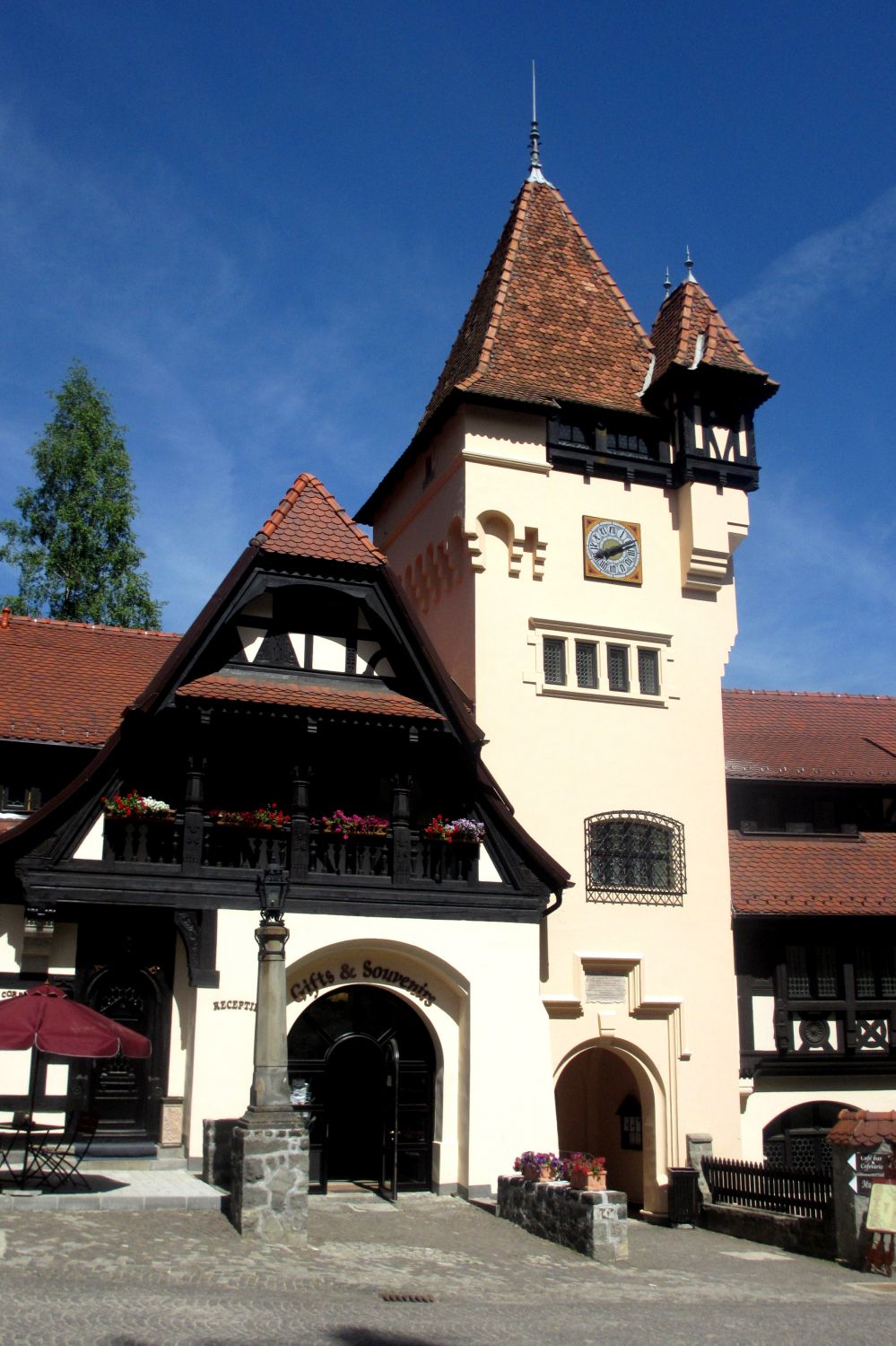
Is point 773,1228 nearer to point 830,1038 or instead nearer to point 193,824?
point 830,1038

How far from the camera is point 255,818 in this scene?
59.6 feet

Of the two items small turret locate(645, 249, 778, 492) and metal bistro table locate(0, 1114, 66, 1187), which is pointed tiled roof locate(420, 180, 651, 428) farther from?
metal bistro table locate(0, 1114, 66, 1187)

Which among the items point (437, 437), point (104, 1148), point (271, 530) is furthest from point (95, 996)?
point (437, 437)

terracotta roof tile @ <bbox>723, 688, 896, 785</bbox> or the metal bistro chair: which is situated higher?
terracotta roof tile @ <bbox>723, 688, 896, 785</bbox>

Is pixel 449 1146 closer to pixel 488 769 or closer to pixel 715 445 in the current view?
pixel 488 769

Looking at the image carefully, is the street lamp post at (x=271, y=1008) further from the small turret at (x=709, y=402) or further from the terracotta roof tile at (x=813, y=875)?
the small turret at (x=709, y=402)

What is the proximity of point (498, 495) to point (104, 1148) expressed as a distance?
1196cm

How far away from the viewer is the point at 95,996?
18047 millimetres

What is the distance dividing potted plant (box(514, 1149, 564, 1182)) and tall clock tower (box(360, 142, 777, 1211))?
163 inches

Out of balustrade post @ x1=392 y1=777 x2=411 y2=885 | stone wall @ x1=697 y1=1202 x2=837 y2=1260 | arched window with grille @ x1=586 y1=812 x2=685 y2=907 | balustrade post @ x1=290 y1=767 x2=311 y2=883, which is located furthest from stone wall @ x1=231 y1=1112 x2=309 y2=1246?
arched window with grille @ x1=586 y1=812 x2=685 y2=907

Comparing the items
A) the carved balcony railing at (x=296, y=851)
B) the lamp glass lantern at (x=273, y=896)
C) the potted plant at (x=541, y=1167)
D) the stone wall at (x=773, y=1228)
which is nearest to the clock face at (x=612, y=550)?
the carved balcony railing at (x=296, y=851)

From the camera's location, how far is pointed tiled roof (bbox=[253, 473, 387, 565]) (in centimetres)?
1947

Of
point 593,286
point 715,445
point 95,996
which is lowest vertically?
point 95,996

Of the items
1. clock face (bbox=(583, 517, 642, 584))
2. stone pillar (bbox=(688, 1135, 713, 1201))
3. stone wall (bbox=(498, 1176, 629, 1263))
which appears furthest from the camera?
clock face (bbox=(583, 517, 642, 584))
